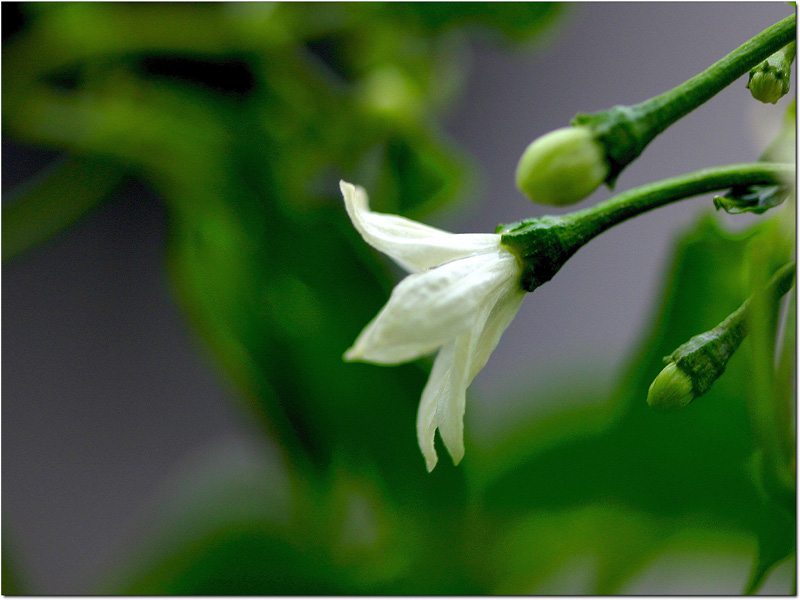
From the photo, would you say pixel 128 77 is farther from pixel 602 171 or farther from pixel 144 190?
pixel 602 171

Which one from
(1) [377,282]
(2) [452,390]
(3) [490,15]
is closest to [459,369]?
(2) [452,390]

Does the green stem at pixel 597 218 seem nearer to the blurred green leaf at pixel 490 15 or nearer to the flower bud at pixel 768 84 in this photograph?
the flower bud at pixel 768 84

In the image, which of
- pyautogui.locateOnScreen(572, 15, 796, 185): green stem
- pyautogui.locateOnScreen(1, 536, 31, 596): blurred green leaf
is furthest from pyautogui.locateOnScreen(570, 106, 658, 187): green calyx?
pyautogui.locateOnScreen(1, 536, 31, 596): blurred green leaf

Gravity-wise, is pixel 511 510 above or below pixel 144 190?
below

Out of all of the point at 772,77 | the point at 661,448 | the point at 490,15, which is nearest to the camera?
the point at 772,77

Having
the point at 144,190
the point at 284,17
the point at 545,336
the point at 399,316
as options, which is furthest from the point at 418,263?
the point at 144,190

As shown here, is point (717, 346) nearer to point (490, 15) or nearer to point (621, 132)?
point (621, 132)

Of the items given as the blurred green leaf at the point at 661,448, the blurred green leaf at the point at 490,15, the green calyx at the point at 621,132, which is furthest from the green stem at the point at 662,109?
the blurred green leaf at the point at 490,15
